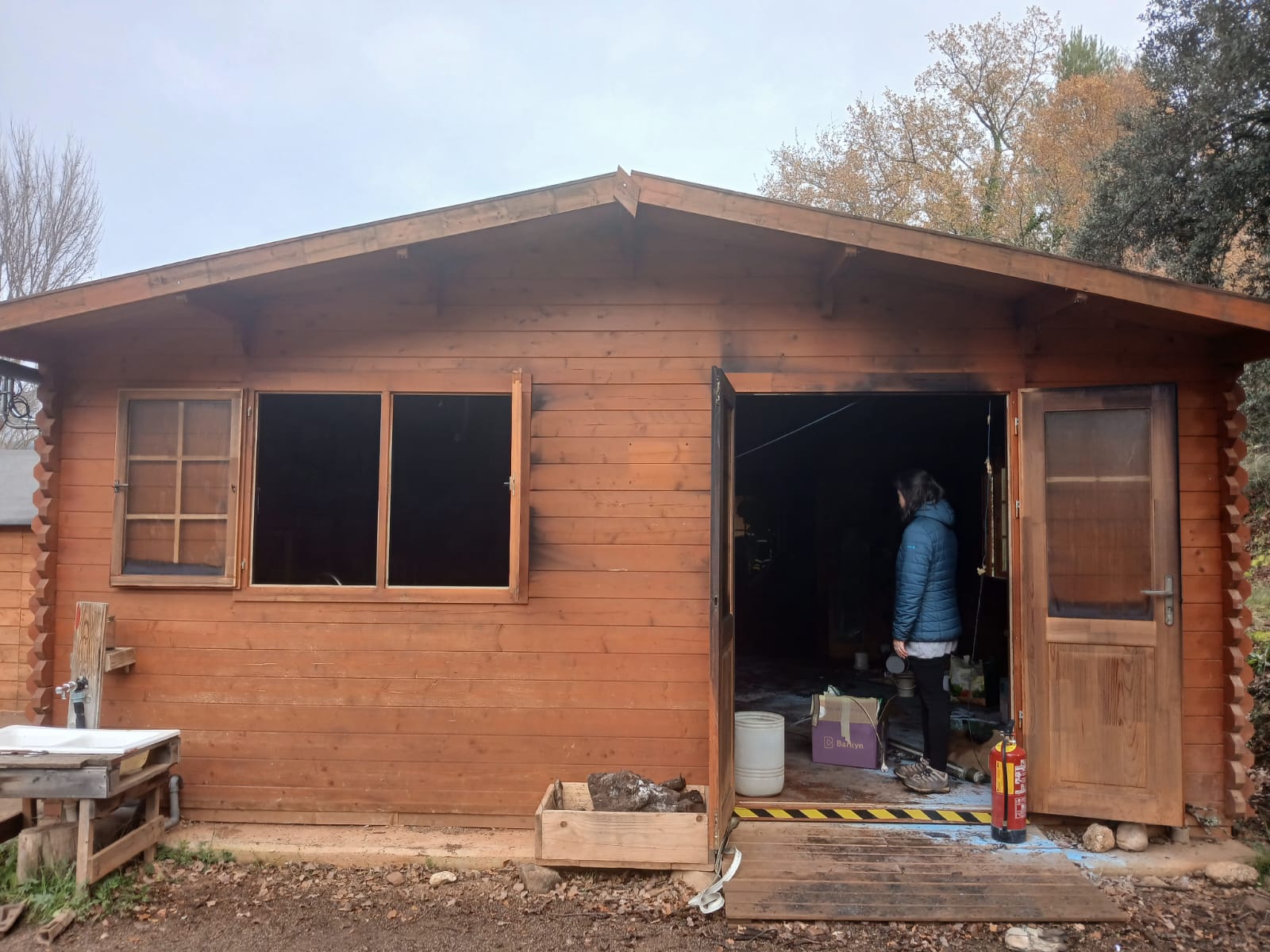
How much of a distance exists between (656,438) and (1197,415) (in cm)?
280

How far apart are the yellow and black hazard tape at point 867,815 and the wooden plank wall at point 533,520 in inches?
16.0

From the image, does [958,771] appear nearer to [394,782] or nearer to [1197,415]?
[1197,415]

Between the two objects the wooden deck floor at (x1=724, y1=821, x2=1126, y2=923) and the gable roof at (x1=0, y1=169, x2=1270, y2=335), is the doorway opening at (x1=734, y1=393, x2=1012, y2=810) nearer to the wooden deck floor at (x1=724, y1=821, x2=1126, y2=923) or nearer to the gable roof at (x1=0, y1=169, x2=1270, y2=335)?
the wooden deck floor at (x1=724, y1=821, x2=1126, y2=923)

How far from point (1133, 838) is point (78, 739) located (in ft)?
17.0

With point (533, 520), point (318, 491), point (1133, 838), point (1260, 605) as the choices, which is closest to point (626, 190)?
point (533, 520)

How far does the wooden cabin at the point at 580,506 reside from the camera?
4.04 metres

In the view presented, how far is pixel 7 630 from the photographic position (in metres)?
6.40

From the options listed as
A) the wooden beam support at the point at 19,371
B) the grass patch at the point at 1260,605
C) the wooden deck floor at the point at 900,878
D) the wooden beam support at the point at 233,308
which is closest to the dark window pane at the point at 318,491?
the wooden beam support at the point at 19,371

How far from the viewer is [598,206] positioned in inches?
157

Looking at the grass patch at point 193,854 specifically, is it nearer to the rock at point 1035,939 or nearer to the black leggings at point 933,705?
the rock at point 1035,939

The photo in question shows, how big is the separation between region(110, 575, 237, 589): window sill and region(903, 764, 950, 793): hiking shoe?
3.87 m

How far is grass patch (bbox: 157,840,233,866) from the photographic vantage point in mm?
3975

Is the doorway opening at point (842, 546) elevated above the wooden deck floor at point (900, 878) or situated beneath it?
elevated above

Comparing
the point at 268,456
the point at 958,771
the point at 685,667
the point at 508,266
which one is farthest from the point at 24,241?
the point at 958,771
